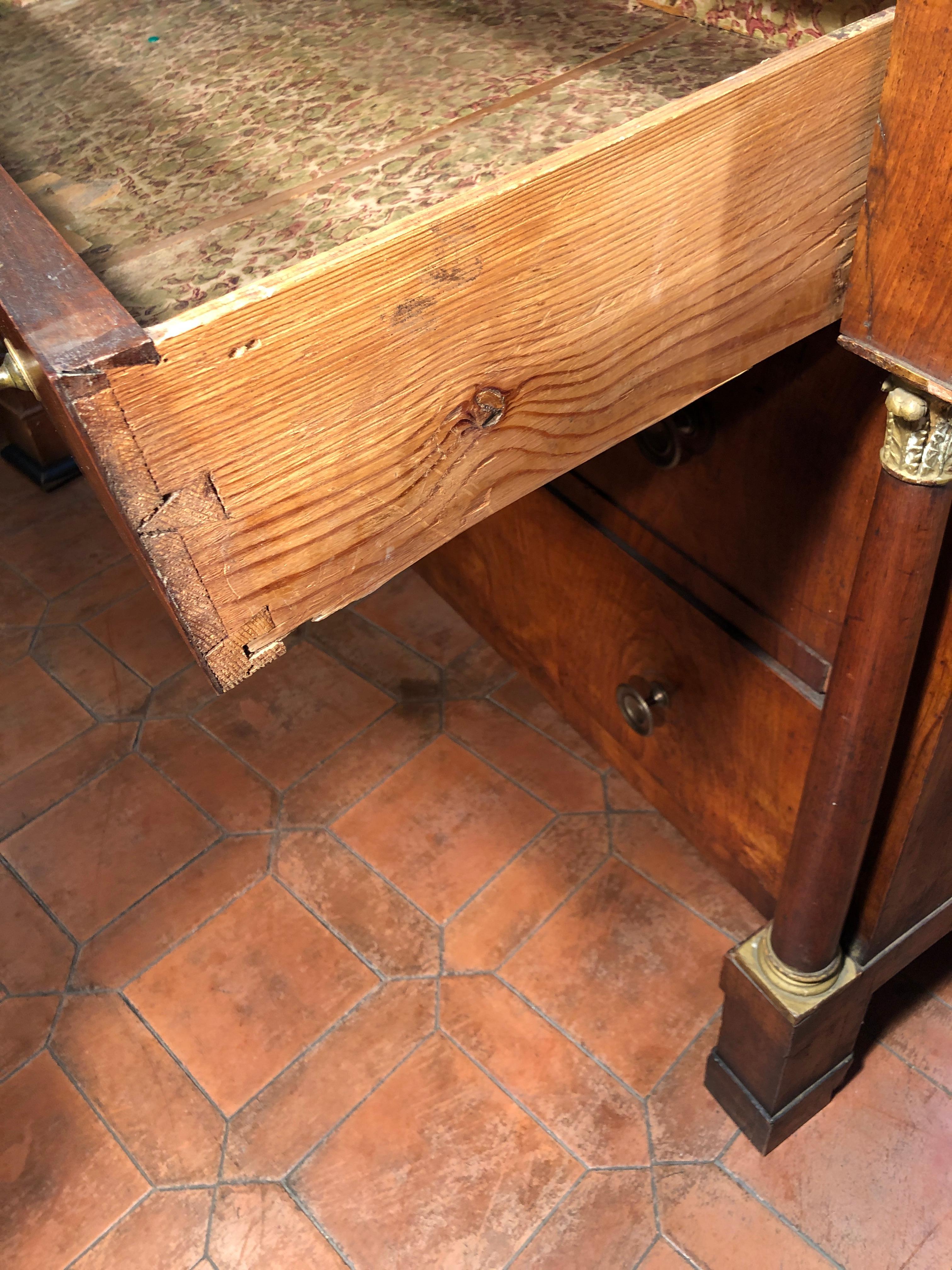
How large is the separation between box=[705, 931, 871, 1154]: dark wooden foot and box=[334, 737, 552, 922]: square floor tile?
0.47 m

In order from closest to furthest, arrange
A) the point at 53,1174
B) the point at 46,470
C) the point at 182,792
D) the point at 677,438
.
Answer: the point at 677,438, the point at 53,1174, the point at 182,792, the point at 46,470

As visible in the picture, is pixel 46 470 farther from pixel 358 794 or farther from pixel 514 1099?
pixel 514 1099

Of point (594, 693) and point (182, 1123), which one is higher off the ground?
point (594, 693)

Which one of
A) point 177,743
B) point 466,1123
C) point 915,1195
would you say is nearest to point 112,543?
point 177,743

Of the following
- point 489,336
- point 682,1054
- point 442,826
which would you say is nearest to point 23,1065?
point 442,826

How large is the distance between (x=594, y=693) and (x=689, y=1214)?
0.68m

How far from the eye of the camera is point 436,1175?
1297 millimetres

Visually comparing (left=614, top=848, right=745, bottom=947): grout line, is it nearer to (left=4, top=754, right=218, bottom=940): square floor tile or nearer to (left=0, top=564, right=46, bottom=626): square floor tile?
(left=4, top=754, right=218, bottom=940): square floor tile

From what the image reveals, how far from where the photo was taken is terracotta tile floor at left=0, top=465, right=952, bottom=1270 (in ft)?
4.11

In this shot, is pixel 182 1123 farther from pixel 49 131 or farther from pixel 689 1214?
pixel 49 131

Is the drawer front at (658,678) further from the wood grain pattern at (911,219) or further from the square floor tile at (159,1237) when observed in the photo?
the square floor tile at (159,1237)

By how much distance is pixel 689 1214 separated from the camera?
48.8 inches

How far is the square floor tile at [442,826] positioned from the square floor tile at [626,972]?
5.8 inches

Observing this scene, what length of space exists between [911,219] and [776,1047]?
0.90 m
